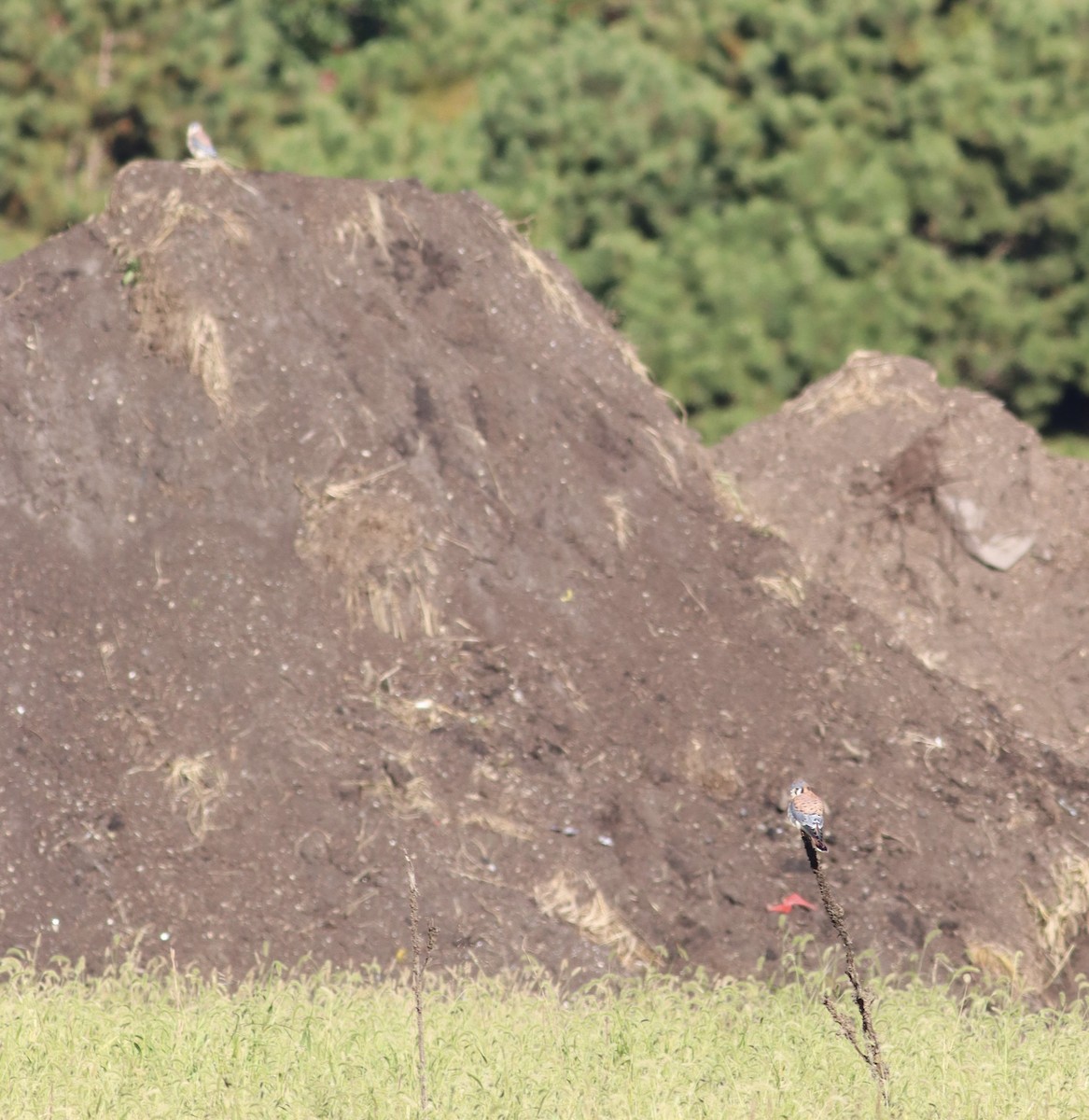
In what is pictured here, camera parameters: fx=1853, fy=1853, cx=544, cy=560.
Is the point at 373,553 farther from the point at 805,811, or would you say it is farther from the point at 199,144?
the point at 805,811

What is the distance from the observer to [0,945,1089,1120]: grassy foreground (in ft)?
19.1

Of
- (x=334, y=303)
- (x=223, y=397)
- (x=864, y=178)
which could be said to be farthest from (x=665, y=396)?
(x=864, y=178)

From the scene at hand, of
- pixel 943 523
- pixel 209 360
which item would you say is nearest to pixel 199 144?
pixel 209 360

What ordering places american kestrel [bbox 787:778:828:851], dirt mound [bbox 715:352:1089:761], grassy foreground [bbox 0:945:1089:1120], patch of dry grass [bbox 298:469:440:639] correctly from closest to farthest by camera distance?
grassy foreground [bbox 0:945:1089:1120], american kestrel [bbox 787:778:828:851], patch of dry grass [bbox 298:469:440:639], dirt mound [bbox 715:352:1089:761]

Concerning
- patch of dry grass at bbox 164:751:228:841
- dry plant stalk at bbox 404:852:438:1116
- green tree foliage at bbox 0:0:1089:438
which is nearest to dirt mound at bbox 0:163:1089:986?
patch of dry grass at bbox 164:751:228:841

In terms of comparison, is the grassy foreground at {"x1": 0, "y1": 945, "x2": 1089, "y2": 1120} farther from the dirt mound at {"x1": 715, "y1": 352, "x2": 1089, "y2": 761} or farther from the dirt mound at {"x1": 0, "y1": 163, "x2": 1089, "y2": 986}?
the dirt mound at {"x1": 715, "y1": 352, "x2": 1089, "y2": 761}

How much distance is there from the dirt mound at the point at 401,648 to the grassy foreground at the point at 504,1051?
1.55ft

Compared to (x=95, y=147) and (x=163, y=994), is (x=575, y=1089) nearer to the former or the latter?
(x=163, y=994)

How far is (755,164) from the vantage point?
60.1 feet

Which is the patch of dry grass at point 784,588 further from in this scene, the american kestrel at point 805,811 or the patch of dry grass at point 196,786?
the american kestrel at point 805,811

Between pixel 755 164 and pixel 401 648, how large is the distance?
10.9 m

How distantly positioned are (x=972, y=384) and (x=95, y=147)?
883cm

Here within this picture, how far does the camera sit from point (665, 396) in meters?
10.7

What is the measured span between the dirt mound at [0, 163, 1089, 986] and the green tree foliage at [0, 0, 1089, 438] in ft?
24.8
